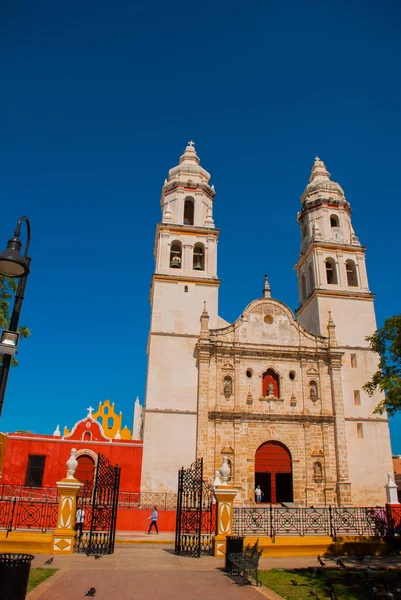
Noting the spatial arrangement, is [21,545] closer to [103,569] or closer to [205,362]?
[103,569]

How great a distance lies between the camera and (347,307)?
28906mm

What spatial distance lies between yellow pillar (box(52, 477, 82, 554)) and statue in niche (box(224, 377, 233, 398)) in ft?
44.3

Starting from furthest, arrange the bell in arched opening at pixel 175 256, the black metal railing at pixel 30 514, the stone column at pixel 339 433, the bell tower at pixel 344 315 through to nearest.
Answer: the bell in arched opening at pixel 175 256, the bell tower at pixel 344 315, the stone column at pixel 339 433, the black metal railing at pixel 30 514

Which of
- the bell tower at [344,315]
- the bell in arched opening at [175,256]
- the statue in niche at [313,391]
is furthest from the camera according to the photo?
the bell in arched opening at [175,256]

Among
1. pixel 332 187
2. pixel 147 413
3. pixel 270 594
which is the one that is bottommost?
pixel 270 594

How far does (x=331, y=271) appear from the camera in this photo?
31.0m

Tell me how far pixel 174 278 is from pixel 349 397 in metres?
12.4

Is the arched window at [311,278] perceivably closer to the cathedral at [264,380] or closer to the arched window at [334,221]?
the cathedral at [264,380]

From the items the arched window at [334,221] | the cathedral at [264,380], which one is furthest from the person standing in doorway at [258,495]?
the arched window at [334,221]

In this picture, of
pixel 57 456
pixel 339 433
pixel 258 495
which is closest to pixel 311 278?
pixel 339 433

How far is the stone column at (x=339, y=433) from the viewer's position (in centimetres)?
2375

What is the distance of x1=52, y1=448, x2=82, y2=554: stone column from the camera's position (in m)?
12.1

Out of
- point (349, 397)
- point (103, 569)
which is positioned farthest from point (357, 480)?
point (103, 569)

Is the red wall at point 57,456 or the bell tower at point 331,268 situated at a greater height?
the bell tower at point 331,268
